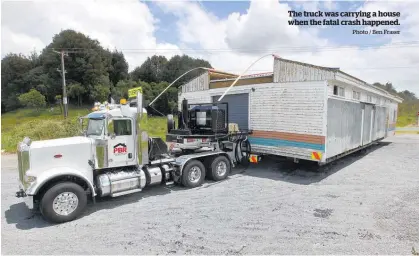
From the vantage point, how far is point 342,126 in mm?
9570

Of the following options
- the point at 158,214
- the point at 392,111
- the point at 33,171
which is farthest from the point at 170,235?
the point at 392,111

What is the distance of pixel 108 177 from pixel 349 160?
10.9 m

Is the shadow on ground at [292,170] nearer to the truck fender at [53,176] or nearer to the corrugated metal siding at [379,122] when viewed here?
the corrugated metal siding at [379,122]

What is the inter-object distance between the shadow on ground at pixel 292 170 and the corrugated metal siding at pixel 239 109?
6.03ft

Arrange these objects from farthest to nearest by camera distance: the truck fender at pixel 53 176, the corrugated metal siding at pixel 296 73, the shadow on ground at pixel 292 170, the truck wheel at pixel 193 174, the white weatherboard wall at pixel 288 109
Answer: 1. the shadow on ground at pixel 292 170
2. the white weatherboard wall at pixel 288 109
3. the corrugated metal siding at pixel 296 73
4. the truck wheel at pixel 193 174
5. the truck fender at pixel 53 176

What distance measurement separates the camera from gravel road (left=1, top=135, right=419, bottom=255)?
4.45 metres

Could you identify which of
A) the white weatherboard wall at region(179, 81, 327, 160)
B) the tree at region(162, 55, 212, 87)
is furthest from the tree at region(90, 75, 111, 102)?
the white weatherboard wall at region(179, 81, 327, 160)

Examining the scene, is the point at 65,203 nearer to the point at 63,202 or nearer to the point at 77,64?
the point at 63,202

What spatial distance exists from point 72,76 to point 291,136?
50.2m

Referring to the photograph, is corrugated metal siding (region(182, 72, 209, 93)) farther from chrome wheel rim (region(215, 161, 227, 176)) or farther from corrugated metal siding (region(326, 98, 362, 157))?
corrugated metal siding (region(326, 98, 362, 157))

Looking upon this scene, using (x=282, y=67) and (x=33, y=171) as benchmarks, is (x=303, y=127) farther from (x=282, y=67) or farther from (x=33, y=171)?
(x=33, y=171)

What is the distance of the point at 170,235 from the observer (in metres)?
4.87

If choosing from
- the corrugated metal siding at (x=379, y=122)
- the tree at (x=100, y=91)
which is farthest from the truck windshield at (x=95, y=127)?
the tree at (x=100, y=91)

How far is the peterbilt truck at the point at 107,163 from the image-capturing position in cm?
546
